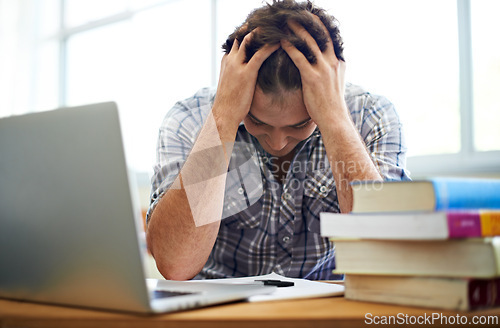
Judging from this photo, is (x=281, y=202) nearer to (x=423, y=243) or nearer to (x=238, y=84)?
(x=238, y=84)

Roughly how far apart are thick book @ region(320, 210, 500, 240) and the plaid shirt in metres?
0.70

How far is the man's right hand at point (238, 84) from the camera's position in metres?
1.18

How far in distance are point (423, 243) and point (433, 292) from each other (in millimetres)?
58

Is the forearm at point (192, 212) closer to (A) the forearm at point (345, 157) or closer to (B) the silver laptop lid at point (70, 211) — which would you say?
(A) the forearm at point (345, 157)

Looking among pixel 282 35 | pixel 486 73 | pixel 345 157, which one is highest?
pixel 486 73

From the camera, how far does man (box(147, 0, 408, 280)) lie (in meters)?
1.17

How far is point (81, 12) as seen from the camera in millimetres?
4066

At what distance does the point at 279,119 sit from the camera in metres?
1.20

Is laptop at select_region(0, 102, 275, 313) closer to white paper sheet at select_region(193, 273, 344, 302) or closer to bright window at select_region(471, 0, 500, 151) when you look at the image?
white paper sheet at select_region(193, 273, 344, 302)

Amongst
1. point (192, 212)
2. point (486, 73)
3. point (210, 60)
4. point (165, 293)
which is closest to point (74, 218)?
point (165, 293)

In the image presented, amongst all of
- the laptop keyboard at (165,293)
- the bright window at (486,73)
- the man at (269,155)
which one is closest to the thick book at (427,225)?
the laptop keyboard at (165,293)

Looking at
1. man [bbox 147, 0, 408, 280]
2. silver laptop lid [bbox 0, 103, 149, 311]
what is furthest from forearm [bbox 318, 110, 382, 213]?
silver laptop lid [bbox 0, 103, 149, 311]

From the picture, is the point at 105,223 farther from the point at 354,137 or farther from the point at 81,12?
the point at 81,12

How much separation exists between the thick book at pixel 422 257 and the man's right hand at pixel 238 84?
2.00ft
